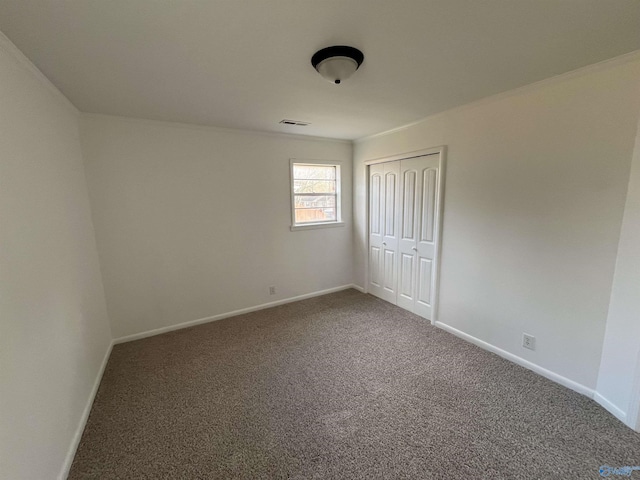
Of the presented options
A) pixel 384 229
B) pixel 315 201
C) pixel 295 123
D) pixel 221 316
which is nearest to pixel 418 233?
pixel 384 229

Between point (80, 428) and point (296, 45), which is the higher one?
point (296, 45)

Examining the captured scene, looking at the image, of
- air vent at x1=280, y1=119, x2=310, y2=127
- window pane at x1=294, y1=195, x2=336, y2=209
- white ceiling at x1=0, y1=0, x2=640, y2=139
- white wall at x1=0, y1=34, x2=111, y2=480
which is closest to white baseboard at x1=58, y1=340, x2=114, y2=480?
white wall at x1=0, y1=34, x2=111, y2=480

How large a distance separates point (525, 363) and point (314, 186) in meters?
3.21

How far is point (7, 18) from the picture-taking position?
48.2 inches

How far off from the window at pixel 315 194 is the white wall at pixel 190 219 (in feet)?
0.49

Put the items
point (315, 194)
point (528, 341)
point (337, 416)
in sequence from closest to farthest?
point (337, 416) < point (528, 341) < point (315, 194)

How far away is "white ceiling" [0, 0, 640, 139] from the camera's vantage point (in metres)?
1.22

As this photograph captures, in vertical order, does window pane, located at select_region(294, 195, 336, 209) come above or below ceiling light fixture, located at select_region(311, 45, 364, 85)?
below

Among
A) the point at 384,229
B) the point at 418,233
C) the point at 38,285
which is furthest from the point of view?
the point at 384,229

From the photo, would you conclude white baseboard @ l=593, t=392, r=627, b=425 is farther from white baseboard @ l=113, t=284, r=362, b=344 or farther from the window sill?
the window sill

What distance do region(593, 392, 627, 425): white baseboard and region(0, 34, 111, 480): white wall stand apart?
3.35m

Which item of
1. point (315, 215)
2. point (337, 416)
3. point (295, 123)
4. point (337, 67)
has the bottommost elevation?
point (337, 416)

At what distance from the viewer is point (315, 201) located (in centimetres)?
406

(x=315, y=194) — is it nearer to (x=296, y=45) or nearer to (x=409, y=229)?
(x=409, y=229)
